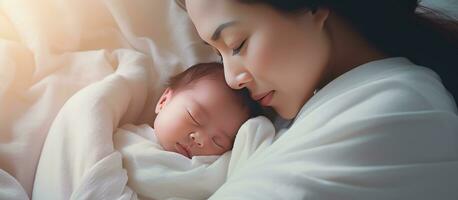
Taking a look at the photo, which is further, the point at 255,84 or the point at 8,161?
the point at 8,161

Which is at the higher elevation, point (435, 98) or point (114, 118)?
point (435, 98)

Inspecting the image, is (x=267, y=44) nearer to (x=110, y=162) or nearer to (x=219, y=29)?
(x=219, y=29)

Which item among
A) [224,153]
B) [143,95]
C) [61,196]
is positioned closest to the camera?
[61,196]

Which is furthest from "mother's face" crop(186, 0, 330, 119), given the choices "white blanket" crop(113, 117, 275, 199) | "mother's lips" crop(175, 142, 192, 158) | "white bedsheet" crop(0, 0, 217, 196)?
"white bedsheet" crop(0, 0, 217, 196)

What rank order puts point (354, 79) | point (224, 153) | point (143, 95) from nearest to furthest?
point (354, 79), point (224, 153), point (143, 95)

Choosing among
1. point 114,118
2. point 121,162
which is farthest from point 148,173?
point 114,118

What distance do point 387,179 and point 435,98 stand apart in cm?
16

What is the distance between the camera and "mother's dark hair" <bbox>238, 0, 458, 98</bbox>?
0.94 m

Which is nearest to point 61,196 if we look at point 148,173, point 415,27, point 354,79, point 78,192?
point 78,192

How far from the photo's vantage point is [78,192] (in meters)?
0.97

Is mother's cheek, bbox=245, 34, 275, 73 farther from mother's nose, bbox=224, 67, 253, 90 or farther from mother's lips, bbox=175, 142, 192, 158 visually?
mother's lips, bbox=175, 142, 192, 158

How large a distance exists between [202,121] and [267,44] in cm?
28

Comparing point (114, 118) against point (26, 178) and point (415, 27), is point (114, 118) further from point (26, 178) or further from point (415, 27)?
point (415, 27)

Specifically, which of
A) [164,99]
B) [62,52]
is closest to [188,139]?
[164,99]
